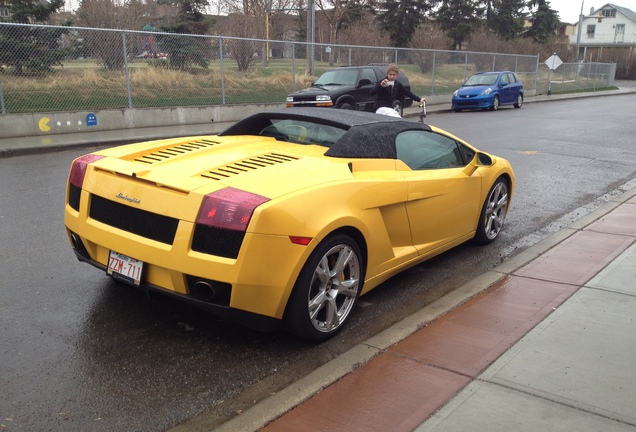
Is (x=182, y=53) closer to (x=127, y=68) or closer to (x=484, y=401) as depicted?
(x=127, y=68)

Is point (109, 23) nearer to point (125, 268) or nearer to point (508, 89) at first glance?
point (508, 89)

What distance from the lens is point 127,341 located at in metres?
3.77

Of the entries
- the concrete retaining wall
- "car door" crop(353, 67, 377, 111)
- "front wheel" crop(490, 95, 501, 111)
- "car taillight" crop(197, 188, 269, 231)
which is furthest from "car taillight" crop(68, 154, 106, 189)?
"front wheel" crop(490, 95, 501, 111)

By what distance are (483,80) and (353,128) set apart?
22.0 meters

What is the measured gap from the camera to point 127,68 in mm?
15648

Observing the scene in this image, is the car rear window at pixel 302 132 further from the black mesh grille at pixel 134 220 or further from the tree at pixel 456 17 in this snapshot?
the tree at pixel 456 17

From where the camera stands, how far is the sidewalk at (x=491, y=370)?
115 inches

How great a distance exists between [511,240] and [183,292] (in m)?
4.09

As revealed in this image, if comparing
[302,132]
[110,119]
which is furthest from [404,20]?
[302,132]

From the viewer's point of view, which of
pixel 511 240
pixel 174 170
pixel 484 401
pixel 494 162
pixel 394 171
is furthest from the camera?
pixel 511 240

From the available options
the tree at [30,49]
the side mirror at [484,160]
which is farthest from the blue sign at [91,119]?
the side mirror at [484,160]

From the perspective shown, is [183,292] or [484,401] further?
[183,292]

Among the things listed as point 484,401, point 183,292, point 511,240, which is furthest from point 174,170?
point 511,240

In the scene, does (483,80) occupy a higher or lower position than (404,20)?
lower
